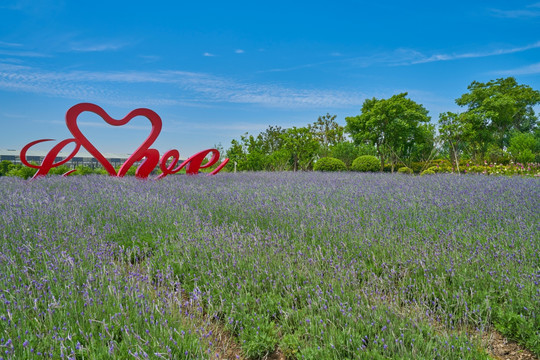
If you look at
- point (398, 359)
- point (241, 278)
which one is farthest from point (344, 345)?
point (241, 278)

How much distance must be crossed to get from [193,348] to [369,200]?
4.59 meters

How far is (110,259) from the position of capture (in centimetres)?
318

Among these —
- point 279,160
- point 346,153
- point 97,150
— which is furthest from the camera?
point 346,153

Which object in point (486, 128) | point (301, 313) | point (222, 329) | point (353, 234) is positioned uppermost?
point (486, 128)

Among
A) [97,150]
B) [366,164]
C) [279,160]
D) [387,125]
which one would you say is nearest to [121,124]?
[97,150]

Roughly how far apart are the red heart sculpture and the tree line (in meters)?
12.6

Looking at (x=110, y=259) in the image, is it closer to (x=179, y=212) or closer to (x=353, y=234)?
(x=179, y=212)

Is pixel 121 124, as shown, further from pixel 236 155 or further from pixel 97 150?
pixel 236 155

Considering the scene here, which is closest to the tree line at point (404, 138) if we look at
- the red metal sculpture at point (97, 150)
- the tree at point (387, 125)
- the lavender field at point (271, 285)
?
the tree at point (387, 125)

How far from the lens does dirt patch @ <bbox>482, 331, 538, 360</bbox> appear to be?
212 cm

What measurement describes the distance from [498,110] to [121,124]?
118 ft

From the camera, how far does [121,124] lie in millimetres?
10812

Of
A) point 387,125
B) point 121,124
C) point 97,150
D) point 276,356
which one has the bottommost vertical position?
point 276,356

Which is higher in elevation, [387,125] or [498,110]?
[498,110]
